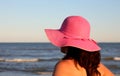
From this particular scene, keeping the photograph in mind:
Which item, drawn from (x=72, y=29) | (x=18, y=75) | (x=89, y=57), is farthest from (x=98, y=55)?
(x=18, y=75)

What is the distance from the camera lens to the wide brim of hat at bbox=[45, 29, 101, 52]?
225 centimetres

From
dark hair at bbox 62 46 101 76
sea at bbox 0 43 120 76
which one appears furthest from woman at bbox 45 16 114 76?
sea at bbox 0 43 120 76

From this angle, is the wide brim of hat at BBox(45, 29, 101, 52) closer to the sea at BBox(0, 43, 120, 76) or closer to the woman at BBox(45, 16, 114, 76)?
the woman at BBox(45, 16, 114, 76)

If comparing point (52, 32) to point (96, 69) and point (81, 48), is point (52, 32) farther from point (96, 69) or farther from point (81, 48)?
point (96, 69)

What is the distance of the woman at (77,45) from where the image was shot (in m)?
2.26

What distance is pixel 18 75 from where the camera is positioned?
2103 cm

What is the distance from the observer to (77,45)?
2.25 meters

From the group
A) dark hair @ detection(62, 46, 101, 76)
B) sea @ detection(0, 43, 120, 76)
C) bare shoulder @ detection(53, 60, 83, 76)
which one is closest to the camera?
bare shoulder @ detection(53, 60, 83, 76)

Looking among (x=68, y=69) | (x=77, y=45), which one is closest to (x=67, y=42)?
(x=77, y=45)

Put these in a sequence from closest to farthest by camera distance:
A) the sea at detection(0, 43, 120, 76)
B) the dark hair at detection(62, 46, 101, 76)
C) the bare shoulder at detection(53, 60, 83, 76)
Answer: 1. the bare shoulder at detection(53, 60, 83, 76)
2. the dark hair at detection(62, 46, 101, 76)
3. the sea at detection(0, 43, 120, 76)

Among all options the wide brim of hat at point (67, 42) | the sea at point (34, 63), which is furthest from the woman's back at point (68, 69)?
the sea at point (34, 63)

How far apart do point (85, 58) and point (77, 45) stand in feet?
0.32

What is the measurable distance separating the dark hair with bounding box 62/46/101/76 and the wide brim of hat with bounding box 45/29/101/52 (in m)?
0.04

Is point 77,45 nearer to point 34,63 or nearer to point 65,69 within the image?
point 65,69
